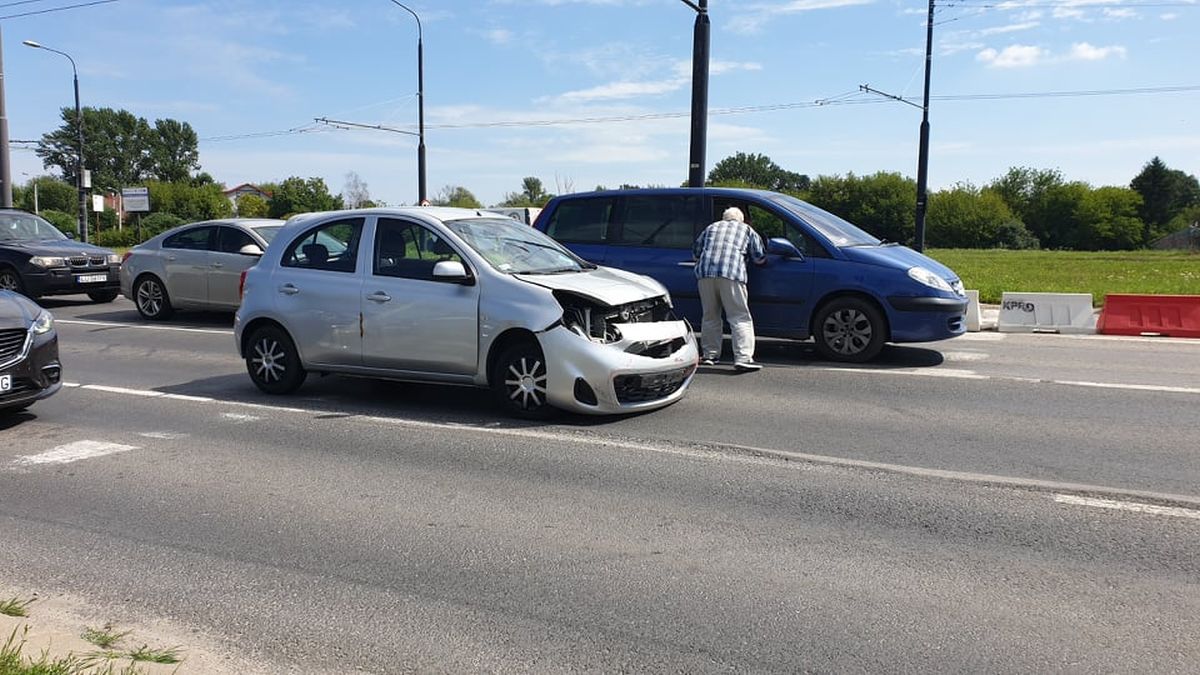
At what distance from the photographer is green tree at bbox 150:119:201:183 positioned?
418 ft

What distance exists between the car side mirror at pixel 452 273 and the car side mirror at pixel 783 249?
4073 millimetres

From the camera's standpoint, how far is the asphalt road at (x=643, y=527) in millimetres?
3580

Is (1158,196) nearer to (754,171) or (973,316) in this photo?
(754,171)

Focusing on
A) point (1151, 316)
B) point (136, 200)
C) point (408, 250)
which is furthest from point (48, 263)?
point (136, 200)

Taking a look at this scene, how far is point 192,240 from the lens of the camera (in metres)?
14.3

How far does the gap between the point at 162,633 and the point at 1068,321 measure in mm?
12649

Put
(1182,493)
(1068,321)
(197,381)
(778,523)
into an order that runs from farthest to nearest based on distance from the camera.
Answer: (1068,321)
(197,381)
(1182,493)
(778,523)

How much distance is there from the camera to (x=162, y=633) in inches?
144

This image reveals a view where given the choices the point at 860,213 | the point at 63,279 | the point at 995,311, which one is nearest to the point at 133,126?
the point at 860,213

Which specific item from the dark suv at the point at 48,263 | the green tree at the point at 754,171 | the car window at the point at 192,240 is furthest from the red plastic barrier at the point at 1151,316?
the green tree at the point at 754,171

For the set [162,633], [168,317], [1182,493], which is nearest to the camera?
[162,633]

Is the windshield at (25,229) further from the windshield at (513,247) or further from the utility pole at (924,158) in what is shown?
the utility pole at (924,158)

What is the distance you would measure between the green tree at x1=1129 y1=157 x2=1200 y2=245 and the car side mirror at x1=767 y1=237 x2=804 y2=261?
102 meters

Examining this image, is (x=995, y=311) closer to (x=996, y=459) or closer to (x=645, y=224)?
(x=645, y=224)
